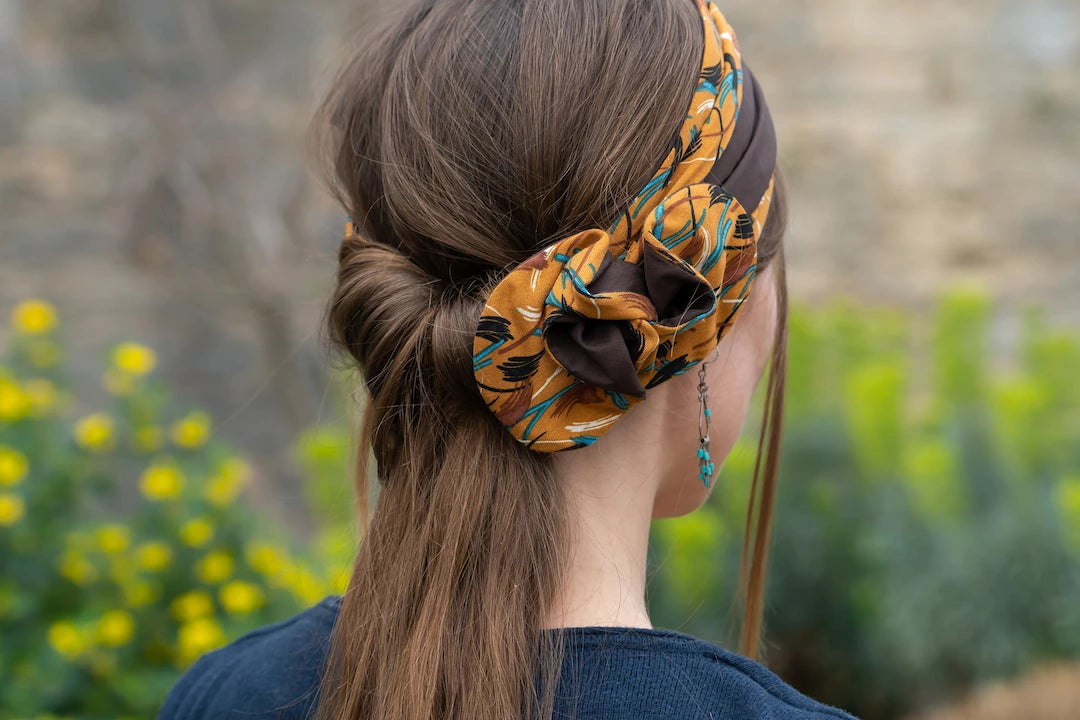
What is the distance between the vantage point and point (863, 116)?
197 inches

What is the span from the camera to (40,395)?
2178 mm

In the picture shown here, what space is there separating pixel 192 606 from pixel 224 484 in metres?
0.29

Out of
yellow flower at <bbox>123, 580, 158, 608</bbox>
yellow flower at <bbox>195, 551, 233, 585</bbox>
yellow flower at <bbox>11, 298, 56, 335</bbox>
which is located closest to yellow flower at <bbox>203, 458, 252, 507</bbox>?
yellow flower at <bbox>195, 551, 233, 585</bbox>

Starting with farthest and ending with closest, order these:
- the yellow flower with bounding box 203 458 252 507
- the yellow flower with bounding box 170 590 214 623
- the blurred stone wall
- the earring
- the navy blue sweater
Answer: the blurred stone wall, the yellow flower with bounding box 203 458 252 507, the yellow flower with bounding box 170 590 214 623, the earring, the navy blue sweater

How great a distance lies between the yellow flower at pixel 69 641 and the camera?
6.33 ft

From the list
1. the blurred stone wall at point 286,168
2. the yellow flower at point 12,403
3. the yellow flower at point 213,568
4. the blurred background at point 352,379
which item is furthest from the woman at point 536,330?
the blurred stone wall at point 286,168

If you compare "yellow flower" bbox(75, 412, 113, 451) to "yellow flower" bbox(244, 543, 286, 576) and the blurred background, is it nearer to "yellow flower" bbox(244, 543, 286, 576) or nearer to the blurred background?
the blurred background

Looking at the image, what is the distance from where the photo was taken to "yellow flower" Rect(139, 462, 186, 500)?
2115mm

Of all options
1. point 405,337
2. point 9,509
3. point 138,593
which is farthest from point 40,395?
point 405,337

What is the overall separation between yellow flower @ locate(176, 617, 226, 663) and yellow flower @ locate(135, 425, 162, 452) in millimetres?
432

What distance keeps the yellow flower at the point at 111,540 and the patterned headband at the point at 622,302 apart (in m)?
1.51

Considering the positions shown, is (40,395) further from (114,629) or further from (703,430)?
(703,430)

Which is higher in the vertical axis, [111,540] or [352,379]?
[352,379]

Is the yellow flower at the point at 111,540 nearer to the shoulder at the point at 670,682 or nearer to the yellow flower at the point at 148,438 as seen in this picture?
the yellow flower at the point at 148,438
